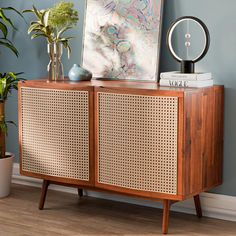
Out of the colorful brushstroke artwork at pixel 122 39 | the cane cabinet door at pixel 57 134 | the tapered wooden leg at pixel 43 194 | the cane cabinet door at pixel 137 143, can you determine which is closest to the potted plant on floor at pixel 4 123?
the cane cabinet door at pixel 57 134

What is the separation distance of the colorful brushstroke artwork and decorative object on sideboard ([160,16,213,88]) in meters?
0.12

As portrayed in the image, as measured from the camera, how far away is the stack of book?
11.0 ft

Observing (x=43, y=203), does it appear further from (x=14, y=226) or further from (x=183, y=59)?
→ (x=183, y=59)

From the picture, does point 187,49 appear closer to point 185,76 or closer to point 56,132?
point 185,76

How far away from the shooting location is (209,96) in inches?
134

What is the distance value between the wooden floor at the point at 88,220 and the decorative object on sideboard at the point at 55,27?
81 centimetres

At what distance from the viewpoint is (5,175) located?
13.5 feet

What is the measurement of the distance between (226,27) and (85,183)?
3.90 feet

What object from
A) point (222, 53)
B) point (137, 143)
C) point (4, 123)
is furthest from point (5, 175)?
point (222, 53)

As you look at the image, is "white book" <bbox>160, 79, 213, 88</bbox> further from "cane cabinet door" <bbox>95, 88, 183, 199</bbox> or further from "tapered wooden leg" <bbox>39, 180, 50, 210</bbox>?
"tapered wooden leg" <bbox>39, 180, 50, 210</bbox>

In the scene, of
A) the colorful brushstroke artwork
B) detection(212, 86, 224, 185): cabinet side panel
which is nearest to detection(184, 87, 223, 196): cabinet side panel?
detection(212, 86, 224, 185): cabinet side panel

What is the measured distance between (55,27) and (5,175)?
3.37ft

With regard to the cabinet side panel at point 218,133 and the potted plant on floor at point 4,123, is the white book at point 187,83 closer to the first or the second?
the cabinet side panel at point 218,133

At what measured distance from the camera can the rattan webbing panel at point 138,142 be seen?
326 centimetres
